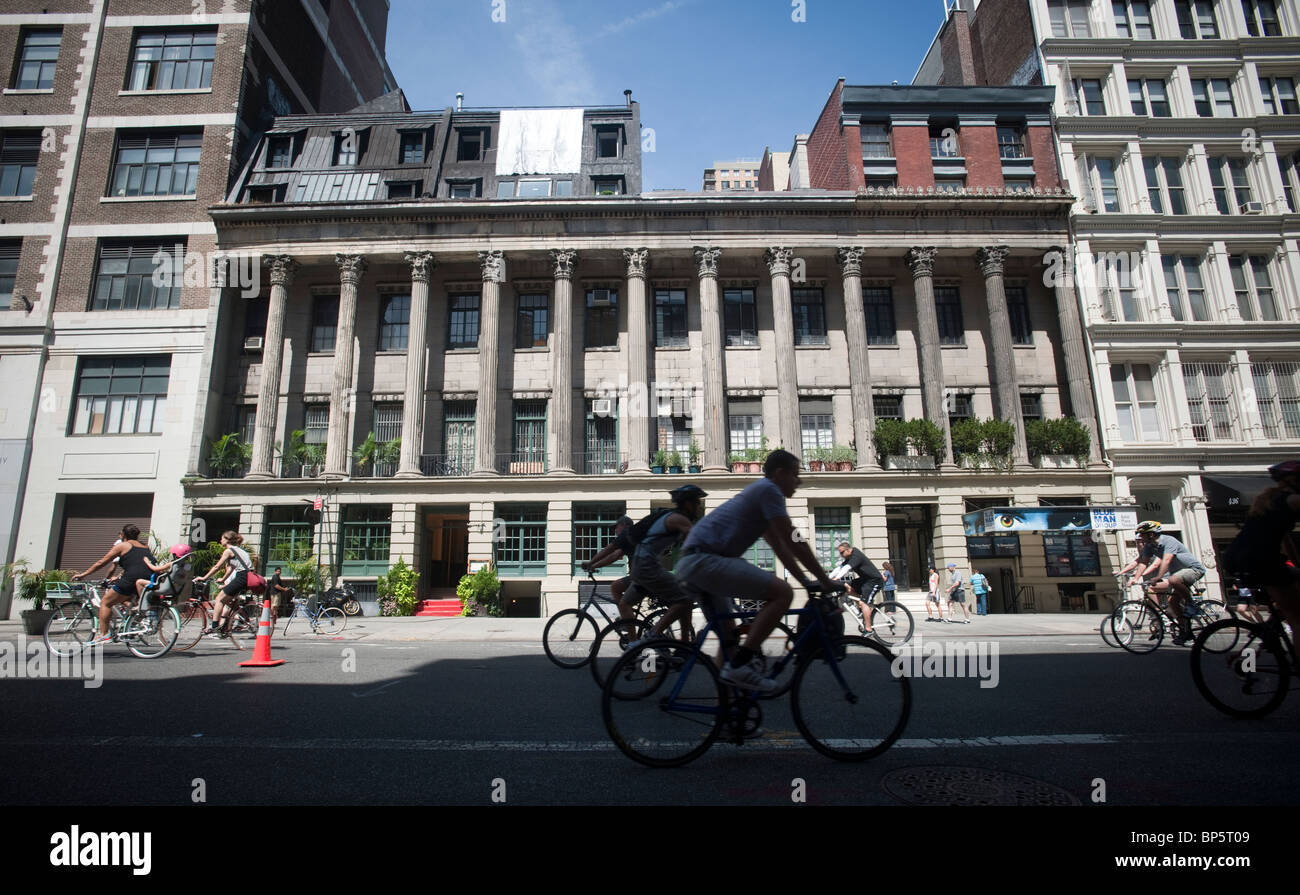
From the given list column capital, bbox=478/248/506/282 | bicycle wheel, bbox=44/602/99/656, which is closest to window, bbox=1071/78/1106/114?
column capital, bbox=478/248/506/282

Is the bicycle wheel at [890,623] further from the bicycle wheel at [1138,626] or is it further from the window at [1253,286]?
the window at [1253,286]

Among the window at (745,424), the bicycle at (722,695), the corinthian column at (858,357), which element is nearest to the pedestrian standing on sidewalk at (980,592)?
the corinthian column at (858,357)

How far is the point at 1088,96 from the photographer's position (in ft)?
92.2

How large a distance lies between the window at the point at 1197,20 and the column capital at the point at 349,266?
37.5 metres

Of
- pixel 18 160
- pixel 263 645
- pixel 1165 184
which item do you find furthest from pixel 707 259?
pixel 18 160

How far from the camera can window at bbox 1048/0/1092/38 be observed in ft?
93.7

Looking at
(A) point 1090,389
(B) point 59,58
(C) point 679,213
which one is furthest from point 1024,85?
(B) point 59,58

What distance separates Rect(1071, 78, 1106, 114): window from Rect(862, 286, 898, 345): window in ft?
37.7

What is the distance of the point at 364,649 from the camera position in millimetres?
12234

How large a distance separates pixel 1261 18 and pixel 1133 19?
561 cm

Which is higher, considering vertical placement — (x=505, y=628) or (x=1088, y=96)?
(x=1088, y=96)

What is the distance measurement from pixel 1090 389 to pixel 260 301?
3526 cm

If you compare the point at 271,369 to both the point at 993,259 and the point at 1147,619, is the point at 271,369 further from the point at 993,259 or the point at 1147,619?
the point at 993,259

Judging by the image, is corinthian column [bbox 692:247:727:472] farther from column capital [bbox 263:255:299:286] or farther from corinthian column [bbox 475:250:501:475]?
column capital [bbox 263:255:299:286]
